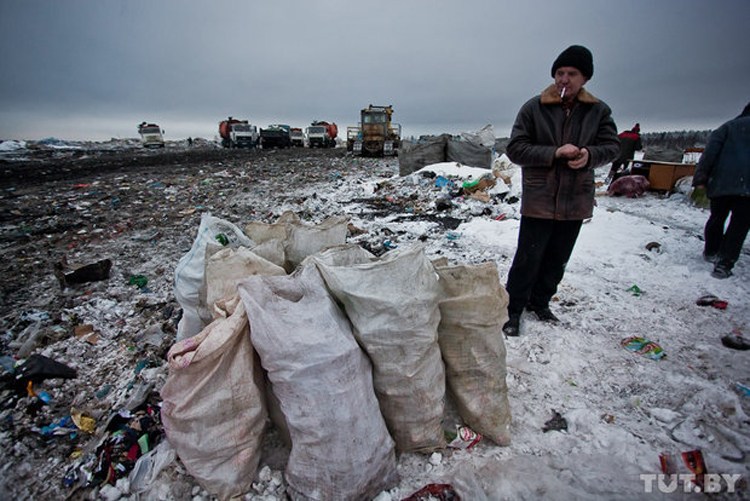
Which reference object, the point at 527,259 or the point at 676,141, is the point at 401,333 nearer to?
the point at 527,259

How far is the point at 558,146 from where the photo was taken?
76.0 inches

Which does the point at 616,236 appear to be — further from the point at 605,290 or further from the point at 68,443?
the point at 68,443

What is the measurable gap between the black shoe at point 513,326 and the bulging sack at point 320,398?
1.23 metres

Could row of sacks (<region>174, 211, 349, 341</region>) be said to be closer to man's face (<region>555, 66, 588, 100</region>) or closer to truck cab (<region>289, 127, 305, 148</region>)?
man's face (<region>555, 66, 588, 100</region>)

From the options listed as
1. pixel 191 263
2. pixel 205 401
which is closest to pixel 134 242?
pixel 191 263

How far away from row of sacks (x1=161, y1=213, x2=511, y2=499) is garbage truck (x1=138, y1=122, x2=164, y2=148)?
27.5 metres

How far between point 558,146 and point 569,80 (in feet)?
1.10

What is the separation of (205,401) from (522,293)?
6.00ft

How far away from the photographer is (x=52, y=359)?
6.44ft

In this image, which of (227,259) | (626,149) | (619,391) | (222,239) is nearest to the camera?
(227,259)

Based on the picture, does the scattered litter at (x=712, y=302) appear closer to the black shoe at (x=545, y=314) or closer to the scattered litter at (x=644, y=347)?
the scattered litter at (x=644, y=347)

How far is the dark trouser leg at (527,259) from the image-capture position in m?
2.08

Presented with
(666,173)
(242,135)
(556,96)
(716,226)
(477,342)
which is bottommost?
(477,342)

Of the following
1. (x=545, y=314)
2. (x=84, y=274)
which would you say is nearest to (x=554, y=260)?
(x=545, y=314)
